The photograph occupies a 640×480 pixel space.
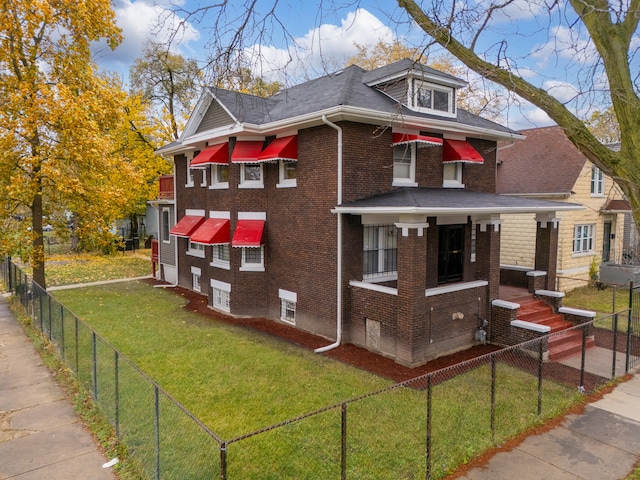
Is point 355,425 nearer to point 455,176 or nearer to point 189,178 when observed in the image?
point 455,176

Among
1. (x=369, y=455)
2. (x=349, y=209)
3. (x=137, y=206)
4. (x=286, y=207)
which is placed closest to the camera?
(x=369, y=455)

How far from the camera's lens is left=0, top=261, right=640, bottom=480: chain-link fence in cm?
589

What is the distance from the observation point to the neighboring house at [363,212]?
11227 millimetres

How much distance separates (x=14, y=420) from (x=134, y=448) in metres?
3.12

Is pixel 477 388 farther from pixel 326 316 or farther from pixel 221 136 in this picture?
pixel 221 136

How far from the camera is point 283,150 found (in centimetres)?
1296

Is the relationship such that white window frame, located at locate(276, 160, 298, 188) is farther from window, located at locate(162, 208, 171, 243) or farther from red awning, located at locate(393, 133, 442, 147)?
window, located at locate(162, 208, 171, 243)

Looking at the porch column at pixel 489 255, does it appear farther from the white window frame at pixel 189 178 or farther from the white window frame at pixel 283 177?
the white window frame at pixel 189 178

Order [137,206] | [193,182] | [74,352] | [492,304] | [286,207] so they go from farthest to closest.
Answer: [137,206] → [193,182] → [286,207] → [492,304] → [74,352]

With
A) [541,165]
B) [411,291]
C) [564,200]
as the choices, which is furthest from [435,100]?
[541,165]

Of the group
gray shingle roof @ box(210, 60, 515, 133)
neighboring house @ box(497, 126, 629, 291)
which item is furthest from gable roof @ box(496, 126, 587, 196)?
gray shingle roof @ box(210, 60, 515, 133)

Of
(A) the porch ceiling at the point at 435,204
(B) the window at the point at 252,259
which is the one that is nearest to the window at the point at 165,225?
(B) the window at the point at 252,259

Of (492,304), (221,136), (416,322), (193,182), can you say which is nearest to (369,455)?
(416,322)

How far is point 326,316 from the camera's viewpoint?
12.7m
